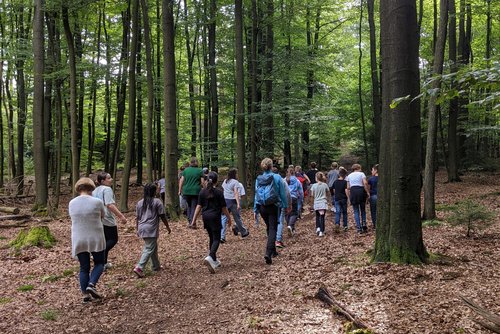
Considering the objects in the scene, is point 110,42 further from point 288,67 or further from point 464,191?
point 464,191

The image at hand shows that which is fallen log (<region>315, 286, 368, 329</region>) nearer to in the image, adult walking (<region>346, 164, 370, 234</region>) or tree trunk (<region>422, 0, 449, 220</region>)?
adult walking (<region>346, 164, 370, 234</region>)

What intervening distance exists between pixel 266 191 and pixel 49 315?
13.8ft

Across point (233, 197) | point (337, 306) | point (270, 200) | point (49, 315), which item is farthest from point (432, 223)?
point (49, 315)

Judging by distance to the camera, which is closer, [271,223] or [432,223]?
[271,223]

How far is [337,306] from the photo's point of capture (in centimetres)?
494

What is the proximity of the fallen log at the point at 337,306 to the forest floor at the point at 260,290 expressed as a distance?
89 mm

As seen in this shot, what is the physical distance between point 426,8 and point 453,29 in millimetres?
5273

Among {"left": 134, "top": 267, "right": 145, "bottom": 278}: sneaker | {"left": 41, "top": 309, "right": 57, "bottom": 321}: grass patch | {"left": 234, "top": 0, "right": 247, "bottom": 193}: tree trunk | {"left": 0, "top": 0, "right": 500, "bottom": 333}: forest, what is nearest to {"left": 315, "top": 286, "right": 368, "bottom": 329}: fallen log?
{"left": 0, "top": 0, "right": 500, "bottom": 333}: forest

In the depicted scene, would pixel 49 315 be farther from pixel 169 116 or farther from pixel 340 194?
pixel 169 116

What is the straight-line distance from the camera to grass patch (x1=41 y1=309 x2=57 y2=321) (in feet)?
18.5

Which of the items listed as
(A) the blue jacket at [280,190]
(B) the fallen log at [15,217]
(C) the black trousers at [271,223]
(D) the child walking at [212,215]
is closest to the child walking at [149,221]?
(D) the child walking at [212,215]

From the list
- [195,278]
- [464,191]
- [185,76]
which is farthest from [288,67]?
[195,278]

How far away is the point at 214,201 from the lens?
7.48m

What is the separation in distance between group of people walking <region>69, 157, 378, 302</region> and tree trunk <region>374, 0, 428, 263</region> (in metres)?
2.36
